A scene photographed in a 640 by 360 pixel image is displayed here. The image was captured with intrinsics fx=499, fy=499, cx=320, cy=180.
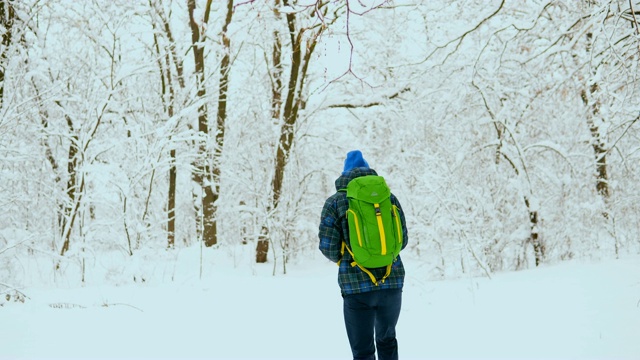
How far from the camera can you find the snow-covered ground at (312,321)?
162 inches

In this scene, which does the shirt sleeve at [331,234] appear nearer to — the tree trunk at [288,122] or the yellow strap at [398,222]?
Answer: the yellow strap at [398,222]

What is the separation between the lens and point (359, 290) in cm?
288

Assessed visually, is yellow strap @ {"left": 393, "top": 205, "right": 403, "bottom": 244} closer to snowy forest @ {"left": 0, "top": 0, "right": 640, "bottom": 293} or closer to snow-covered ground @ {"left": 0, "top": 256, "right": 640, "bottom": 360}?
snow-covered ground @ {"left": 0, "top": 256, "right": 640, "bottom": 360}

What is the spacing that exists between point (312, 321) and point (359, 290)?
8.27 feet

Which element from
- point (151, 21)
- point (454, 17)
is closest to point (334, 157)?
point (454, 17)

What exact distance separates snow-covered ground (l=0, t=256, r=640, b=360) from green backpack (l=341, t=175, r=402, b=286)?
1.63m

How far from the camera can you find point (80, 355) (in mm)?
3936

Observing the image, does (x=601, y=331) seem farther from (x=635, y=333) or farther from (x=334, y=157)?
(x=334, y=157)

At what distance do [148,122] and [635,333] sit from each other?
32.4 feet

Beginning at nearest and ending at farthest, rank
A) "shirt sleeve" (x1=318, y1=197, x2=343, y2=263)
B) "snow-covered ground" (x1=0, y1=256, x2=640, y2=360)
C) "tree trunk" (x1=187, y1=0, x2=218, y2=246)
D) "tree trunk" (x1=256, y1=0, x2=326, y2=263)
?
"shirt sleeve" (x1=318, y1=197, x2=343, y2=263)
"snow-covered ground" (x1=0, y1=256, x2=640, y2=360)
"tree trunk" (x1=256, y1=0, x2=326, y2=263)
"tree trunk" (x1=187, y1=0, x2=218, y2=246)

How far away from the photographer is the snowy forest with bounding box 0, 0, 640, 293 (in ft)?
23.4

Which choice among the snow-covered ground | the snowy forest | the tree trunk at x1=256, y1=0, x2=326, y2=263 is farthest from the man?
the tree trunk at x1=256, y1=0, x2=326, y2=263

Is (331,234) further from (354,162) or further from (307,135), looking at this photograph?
(307,135)

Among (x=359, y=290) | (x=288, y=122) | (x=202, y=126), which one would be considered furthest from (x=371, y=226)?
(x=202, y=126)
